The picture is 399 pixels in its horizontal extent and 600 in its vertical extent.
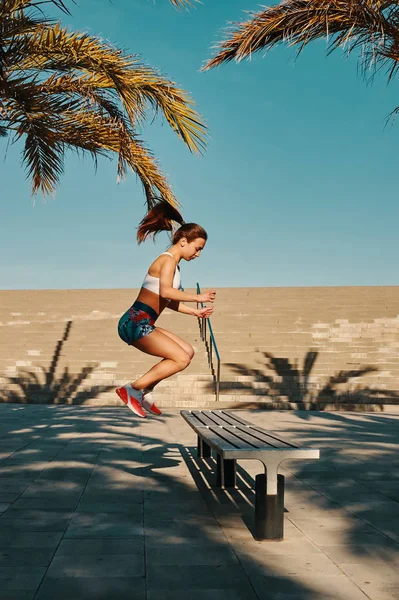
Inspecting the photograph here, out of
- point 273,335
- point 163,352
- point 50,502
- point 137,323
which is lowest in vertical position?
point 50,502

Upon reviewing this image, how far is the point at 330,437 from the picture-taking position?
7.72 metres

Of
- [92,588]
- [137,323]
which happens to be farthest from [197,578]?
[137,323]

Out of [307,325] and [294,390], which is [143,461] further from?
[307,325]

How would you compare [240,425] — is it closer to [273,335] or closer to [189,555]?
[189,555]

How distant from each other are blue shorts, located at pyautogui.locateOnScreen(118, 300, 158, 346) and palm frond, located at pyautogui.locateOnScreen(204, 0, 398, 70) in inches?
168

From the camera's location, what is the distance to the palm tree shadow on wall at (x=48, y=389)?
13.0m

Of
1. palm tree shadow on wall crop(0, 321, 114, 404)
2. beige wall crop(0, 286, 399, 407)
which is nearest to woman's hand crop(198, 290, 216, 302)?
beige wall crop(0, 286, 399, 407)

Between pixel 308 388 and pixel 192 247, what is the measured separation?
9.03 metres

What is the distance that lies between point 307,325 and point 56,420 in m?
8.63

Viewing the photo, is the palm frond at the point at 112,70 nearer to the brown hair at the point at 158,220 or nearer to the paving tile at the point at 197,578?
the brown hair at the point at 158,220

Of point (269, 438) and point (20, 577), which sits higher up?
point (269, 438)

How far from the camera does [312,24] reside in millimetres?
7324

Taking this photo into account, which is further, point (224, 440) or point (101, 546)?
point (224, 440)

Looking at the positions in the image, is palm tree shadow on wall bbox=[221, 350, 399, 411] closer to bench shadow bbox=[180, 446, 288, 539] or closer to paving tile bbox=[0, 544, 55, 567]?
bench shadow bbox=[180, 446, 288, 539]
